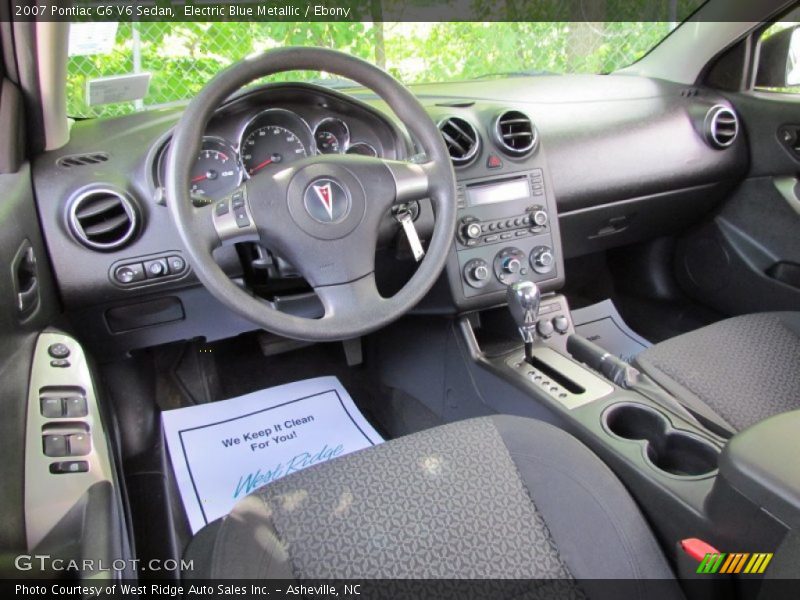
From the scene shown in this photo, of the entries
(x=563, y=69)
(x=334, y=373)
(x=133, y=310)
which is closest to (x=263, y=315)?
(x=133, y=310)

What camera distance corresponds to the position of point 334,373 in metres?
2.11

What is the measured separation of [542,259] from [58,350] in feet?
3.74

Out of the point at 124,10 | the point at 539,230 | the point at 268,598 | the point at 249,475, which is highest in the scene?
the point at 124,10

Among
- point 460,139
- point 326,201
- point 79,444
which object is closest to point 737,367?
point 460,139

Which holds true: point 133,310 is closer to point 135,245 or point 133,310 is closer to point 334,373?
point 135,245

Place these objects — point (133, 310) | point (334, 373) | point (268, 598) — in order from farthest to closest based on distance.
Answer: point (334, 373)
point (133, 310)
point (268, 598)

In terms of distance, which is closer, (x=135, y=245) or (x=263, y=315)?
(x=263, y=315)

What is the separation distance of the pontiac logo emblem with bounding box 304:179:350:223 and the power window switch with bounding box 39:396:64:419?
1.87 feet

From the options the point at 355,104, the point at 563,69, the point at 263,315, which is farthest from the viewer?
the point at 563,69

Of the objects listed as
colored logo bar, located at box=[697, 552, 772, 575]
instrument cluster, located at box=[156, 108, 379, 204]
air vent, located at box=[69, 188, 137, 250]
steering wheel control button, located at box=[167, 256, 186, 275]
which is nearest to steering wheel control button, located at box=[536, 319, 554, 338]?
instrument cluster, located at box=[156, 108, 379, 204]

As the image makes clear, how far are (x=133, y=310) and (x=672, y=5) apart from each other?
205cm

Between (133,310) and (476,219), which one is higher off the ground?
(476,219)

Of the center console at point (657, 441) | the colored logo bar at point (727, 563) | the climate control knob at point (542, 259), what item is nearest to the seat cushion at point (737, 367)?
the center console at point (657, 441)

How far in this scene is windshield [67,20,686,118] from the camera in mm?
1397
